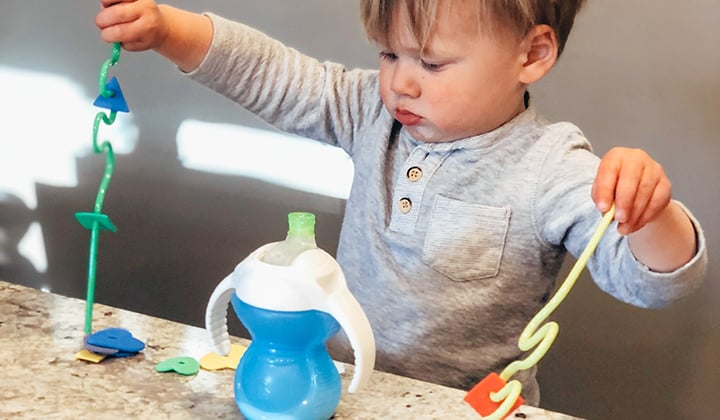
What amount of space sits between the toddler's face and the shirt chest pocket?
0.08m

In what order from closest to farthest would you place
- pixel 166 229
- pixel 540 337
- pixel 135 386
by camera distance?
pixel 540 337, pixel 135 386, pixel 166 229

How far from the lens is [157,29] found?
2.35 feet

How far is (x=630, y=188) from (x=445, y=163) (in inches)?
12.2

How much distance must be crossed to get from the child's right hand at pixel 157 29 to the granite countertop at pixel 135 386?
25 centimetres

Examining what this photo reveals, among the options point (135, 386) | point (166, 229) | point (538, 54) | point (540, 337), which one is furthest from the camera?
point (166, 229)

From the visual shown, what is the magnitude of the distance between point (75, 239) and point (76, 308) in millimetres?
655

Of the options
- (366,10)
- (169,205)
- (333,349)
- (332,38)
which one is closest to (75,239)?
(169,205)

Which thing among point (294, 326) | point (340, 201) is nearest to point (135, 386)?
point (294, 326)

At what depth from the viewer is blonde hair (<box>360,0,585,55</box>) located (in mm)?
710

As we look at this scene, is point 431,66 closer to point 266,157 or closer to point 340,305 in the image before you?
point 340,305

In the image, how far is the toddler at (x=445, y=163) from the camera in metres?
0.72

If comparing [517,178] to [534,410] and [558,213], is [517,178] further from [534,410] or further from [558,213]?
[534,410]

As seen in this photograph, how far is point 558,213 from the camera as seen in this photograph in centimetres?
73

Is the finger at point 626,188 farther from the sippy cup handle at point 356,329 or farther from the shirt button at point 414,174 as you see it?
the shirt button at point 414,174
